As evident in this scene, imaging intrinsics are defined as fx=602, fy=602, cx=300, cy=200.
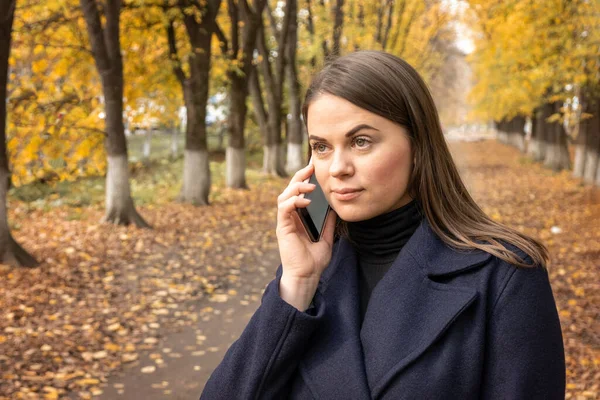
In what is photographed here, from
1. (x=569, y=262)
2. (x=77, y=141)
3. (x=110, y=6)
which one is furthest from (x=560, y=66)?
(x=77, y=141)

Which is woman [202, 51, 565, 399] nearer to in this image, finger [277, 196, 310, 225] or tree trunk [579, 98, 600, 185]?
finger [277, 196, 310, 225]

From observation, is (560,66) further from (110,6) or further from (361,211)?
(361,211)

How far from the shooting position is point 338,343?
1.83 m

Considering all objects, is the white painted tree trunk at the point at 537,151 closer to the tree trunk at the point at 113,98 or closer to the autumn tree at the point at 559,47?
the autumn tree at the point at 559,47

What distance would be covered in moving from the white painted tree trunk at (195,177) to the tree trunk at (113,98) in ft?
9.93

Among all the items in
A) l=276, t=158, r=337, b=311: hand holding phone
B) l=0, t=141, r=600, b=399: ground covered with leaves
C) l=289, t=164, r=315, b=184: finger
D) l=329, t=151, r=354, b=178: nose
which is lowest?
l=0, t=141, r=600, b=399: ground covered with leaves

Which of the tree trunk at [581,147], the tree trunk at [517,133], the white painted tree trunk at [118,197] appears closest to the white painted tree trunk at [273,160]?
the tree trunk at [581,147]

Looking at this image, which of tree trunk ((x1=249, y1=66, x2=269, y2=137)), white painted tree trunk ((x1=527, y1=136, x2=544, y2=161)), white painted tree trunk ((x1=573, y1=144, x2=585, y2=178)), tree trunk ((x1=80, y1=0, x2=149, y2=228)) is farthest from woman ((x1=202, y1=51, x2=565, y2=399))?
white painted tree trunk ((x1=527, y1=136, x2=544, y2=161))

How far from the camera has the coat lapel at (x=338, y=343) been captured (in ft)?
5.74

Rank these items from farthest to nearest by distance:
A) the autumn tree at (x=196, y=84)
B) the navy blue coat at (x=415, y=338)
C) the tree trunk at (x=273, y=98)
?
the tree trunk at (x=273, y=98), the autumn tree at (x=196, y=84), the navy blue coat at (x=415, y=338)

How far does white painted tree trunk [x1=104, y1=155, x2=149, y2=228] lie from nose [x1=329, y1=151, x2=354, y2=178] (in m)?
10.7

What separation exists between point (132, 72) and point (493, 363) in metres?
13.7

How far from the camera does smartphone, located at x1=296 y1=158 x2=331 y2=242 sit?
1.99 meters

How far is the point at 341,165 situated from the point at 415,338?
542mm
